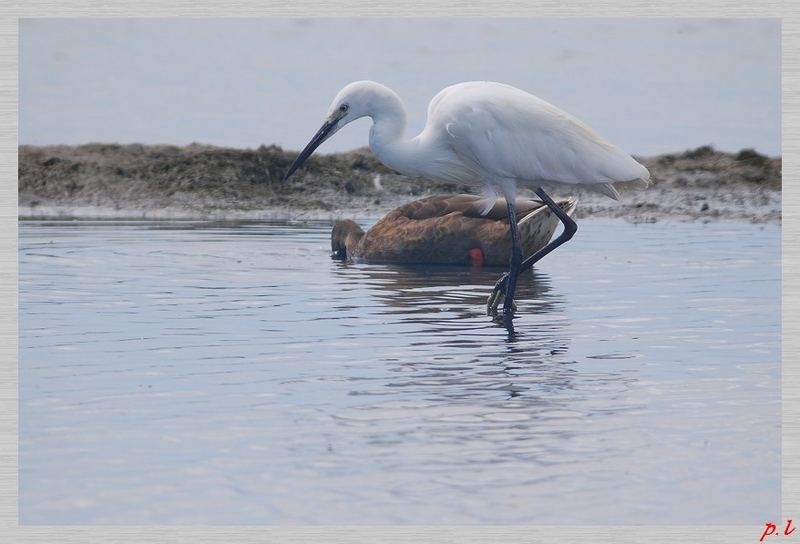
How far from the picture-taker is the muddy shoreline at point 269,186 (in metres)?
18.8

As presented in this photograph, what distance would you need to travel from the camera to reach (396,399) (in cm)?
650

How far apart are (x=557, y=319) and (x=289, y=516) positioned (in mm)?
4588

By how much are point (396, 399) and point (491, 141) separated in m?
3.56

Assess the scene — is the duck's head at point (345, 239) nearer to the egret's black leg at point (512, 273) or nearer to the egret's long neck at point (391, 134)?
the egret's black leg at point (512, 273)

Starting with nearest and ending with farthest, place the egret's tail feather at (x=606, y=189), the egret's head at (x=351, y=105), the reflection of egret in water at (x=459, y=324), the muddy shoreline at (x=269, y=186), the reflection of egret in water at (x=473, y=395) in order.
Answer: the reflection of egret in water at (x=473, y=395)
the reflection of egret in water at (x=459, y=324)
the egret's head at (x=351, y=105)
the egret's tail feather at (x=606, y=189)
the muddy shoreline at (x=269, y=186)

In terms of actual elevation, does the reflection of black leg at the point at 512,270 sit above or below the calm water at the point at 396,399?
above

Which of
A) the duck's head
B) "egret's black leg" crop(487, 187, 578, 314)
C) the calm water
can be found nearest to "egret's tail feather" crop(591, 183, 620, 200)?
"egret's black leg" crop(487, 187, 578, 314)

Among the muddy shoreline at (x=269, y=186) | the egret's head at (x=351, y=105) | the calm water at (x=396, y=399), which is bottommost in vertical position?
the calm water at (x=396, y=399)

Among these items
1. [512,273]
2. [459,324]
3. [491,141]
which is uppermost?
[491,141]

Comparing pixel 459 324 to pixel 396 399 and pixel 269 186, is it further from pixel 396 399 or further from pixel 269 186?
pixel 269 186

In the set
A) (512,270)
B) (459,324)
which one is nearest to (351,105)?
(512,270)

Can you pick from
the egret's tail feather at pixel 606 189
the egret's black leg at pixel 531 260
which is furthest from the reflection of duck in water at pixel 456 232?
the egret's tail feather at pixel 606 189

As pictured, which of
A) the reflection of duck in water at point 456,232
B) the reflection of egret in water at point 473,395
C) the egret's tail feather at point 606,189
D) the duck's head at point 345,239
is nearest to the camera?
the reflection of egret in water at point 473,395

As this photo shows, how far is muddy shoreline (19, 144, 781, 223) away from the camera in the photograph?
18750 millimetres
